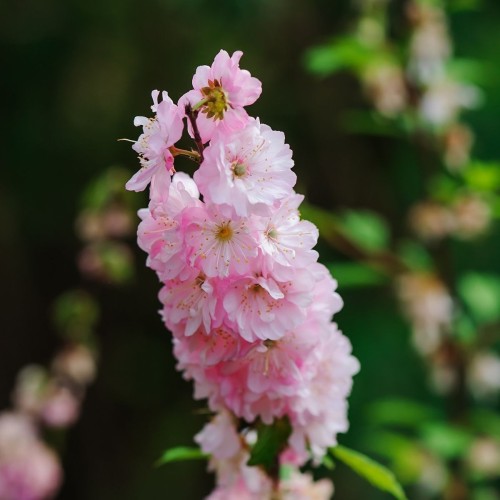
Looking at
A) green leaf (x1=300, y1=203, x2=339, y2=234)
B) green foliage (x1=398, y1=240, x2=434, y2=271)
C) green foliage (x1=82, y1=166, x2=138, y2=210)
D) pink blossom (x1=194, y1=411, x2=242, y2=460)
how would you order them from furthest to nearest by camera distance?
green foliage (x1=398, y1=240, x2=434, y2=271)
green foliage (x1=82, y1=166, x2=138, y2=210)
green leaf (x1=300, y1=203, x2=339, y2=234)
pink blossom (x1=194, y1=411, x2=242, y2=460)

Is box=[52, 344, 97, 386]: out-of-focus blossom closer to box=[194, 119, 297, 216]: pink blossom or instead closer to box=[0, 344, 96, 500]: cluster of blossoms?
box=[0, 344, 96, 500]: cluster of blossoms

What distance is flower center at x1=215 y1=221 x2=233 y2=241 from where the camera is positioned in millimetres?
599

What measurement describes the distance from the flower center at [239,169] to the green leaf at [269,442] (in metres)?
0.22

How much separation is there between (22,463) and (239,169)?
122 cm

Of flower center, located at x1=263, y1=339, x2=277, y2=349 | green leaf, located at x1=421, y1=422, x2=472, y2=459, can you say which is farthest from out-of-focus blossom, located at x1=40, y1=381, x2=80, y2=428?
flower center, located at x1=263, y1=339, x2=277, y2=349

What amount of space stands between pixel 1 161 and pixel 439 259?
185 centimetres

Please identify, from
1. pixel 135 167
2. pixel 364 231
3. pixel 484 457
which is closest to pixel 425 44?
pixel 364 231

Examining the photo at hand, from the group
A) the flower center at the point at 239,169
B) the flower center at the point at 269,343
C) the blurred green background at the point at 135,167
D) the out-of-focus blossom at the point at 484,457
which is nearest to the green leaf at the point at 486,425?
the out-of-focus blossom at the point at 484,457

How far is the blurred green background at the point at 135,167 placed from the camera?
2.81 m

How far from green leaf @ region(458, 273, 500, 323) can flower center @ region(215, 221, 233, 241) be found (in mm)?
1012

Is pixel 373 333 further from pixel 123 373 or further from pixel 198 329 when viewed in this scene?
pixel 198 329

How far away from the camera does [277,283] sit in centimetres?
64

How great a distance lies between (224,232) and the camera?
603 millimetres

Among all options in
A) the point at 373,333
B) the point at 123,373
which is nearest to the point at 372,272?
the point at 373,333
